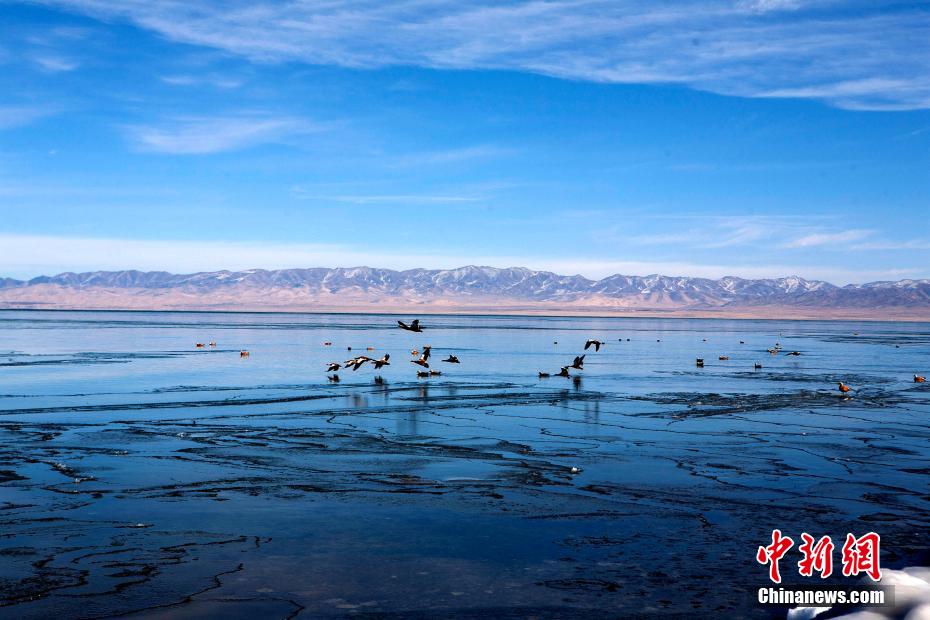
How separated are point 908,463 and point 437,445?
8693 millimetres

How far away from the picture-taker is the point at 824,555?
30.2ft

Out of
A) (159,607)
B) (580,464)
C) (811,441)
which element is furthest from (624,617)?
(811,441)

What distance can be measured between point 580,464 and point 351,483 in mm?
4210

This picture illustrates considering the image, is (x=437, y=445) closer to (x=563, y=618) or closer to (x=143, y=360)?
(x=563, y=618)

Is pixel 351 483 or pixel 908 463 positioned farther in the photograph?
pixel 908 463

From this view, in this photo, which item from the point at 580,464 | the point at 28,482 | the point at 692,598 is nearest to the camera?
the point at 692,598

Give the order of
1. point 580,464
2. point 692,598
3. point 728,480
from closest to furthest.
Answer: point 692,598 < point 728,480 < point 580,464

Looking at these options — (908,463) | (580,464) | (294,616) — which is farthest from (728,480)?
(294,616)

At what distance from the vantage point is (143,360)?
4078 centimetres

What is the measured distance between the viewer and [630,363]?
4528 cm

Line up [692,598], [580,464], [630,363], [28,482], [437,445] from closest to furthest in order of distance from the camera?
[692,598], [28,482], [580,464], [437,445], [630,363]

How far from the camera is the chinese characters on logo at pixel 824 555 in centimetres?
894

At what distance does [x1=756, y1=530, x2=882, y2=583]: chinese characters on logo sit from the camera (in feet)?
29.3

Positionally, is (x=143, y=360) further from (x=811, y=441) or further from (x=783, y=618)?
(x=783, y=618)
